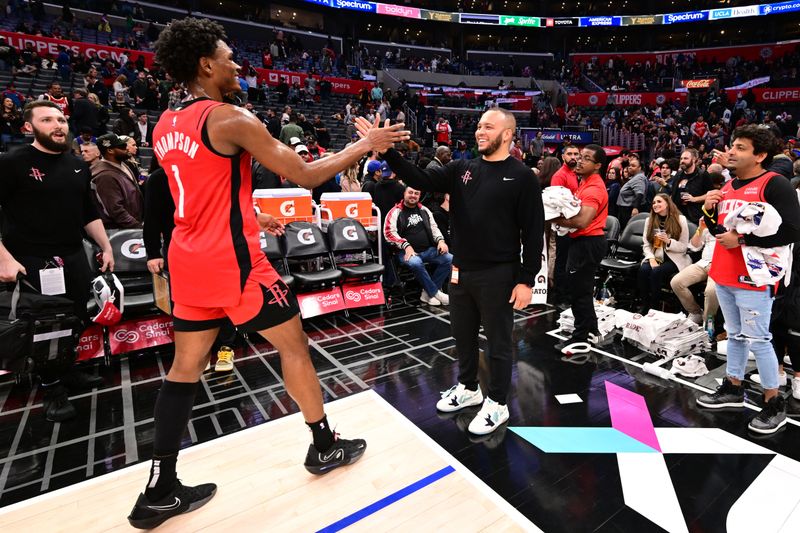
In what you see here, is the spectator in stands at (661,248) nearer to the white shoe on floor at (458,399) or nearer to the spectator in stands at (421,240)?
the spectator in stands at (421,240)

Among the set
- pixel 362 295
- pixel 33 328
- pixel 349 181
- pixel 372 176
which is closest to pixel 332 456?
pixel 33 328

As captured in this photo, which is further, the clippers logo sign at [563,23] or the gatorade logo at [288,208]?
the clippers logo sign at [563,23]

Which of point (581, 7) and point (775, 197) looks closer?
point (775, 197)

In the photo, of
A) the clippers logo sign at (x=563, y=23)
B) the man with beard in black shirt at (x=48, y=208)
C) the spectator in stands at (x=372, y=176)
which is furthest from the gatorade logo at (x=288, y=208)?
the clippers logo sign at (x=563, y=23)

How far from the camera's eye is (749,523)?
208cm

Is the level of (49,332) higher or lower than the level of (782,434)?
higher

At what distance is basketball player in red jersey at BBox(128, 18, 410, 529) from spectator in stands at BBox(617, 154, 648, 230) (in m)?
5.56

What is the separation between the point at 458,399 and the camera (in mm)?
3064

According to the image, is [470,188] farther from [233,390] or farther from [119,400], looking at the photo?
[119,400]

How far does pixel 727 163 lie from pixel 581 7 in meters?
35.3

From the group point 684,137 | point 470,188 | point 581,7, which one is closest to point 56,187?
point 470,188

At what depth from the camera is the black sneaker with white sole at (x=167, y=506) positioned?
1.98m

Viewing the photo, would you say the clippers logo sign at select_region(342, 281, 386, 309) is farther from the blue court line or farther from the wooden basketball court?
the blue court line

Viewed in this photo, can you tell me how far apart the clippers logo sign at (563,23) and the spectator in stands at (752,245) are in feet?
107
